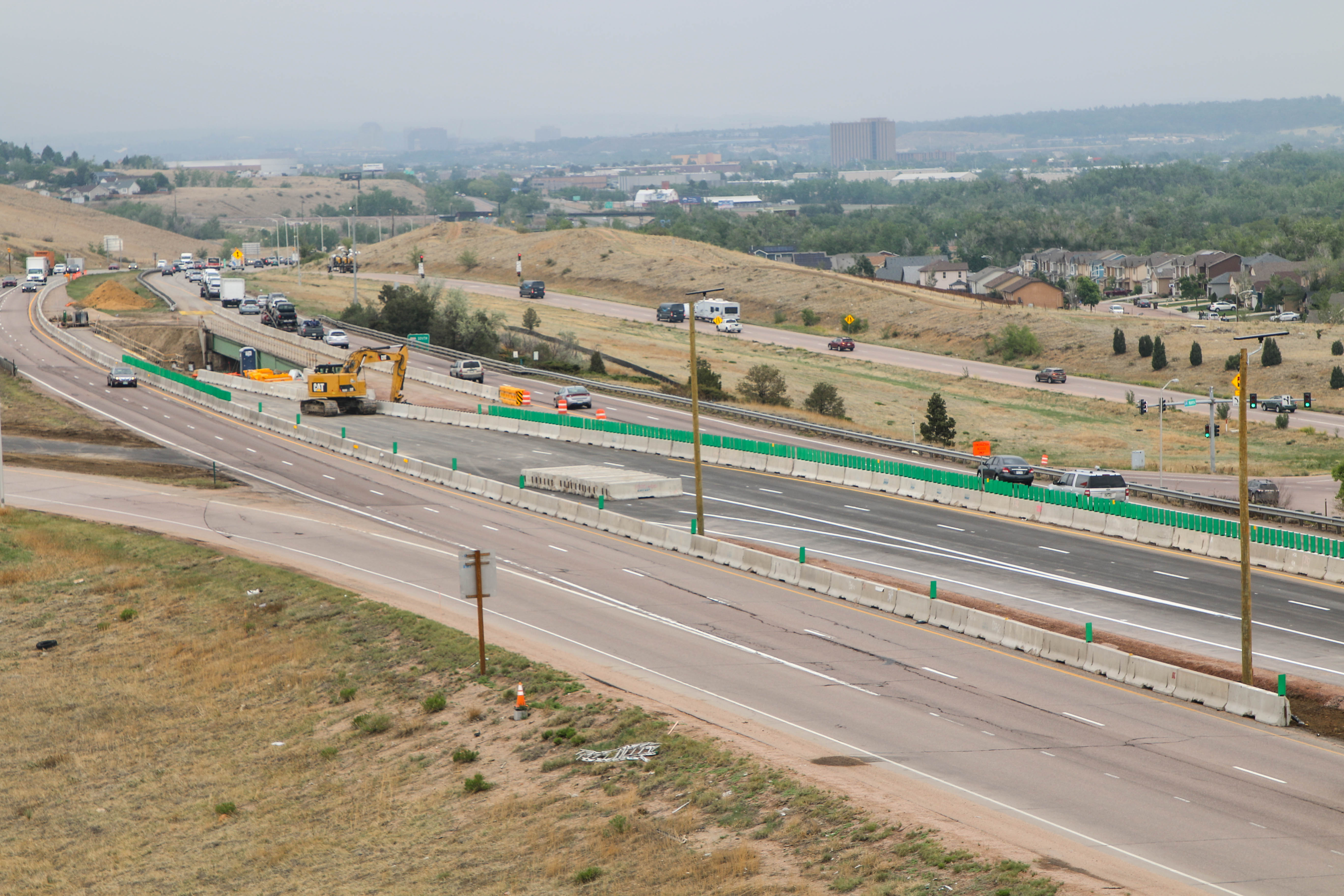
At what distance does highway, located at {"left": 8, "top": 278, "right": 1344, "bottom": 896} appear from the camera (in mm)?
21750

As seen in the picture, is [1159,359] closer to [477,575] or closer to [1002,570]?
[1002,570]

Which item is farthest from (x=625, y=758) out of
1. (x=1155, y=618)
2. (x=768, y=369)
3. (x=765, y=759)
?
(x=768, y=369)

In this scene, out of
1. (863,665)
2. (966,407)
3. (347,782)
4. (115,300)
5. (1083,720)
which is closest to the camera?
(1083,720)

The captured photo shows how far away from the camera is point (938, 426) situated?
244 feet

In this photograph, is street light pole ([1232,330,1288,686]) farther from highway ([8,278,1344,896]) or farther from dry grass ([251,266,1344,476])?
dry grass ([251,266,1344,476])

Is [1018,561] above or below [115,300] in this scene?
below

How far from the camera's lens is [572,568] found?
44281 mm

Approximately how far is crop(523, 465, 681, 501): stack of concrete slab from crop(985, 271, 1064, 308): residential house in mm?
113325

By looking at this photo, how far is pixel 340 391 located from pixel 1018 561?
1875 inches

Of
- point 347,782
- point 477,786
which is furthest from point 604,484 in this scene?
point 477,786

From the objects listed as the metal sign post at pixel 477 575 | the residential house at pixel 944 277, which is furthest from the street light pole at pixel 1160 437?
the residential house at pixel 944 277

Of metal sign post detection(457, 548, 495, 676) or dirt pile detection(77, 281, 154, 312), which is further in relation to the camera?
dirt pile detection(77, 281, 154, 312)

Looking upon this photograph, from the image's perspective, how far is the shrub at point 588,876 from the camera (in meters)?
21.7

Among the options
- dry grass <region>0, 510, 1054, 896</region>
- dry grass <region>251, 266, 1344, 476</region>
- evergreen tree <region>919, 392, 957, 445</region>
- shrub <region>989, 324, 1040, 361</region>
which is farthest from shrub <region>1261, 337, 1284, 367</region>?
dry grass <region>0, 510, 1054, 896</region>
